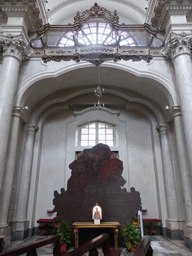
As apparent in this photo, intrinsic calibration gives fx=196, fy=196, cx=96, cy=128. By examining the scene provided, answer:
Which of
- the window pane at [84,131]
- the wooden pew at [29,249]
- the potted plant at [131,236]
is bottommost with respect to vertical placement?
the potted plant at [131,236]

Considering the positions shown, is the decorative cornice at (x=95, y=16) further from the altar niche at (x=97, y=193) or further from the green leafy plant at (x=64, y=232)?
the green leafy plant at (x=64, y=232)

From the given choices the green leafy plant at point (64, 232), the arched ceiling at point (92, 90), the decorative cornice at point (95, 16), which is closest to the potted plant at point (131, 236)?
the green leafy plant at point (64, 232)

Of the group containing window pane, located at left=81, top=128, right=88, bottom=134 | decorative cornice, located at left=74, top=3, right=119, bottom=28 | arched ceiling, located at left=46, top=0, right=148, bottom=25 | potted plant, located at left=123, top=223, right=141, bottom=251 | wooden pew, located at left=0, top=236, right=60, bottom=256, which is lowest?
potted plant, located at left=123, top=223, right=141, bottom=251

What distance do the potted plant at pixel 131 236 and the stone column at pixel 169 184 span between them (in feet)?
7.87

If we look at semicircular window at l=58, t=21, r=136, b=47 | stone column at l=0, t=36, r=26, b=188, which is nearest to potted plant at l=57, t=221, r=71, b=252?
stone column at l=0, t=36, r=26, b=188

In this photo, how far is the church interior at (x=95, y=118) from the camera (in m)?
6.40

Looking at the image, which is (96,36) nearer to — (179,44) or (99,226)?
(179,44)

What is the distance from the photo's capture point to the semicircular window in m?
8.73

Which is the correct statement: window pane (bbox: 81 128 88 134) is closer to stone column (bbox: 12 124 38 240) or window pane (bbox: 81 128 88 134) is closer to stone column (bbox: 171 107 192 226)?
stone column (bbox: 12 124 38 240)

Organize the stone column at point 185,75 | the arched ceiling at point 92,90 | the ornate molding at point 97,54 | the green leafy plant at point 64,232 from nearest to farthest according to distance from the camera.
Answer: the green leafy plant at point 64,232 < the stone column at point 185,75 < the ornate molding at point 97,54 < the arched ceiling at point 92,90

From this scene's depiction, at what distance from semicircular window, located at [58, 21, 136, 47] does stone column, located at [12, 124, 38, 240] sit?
4.28 meters

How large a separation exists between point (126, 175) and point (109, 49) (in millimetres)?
5554

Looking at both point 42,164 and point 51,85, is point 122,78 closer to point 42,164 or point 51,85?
point 51,85

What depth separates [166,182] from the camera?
810cm
